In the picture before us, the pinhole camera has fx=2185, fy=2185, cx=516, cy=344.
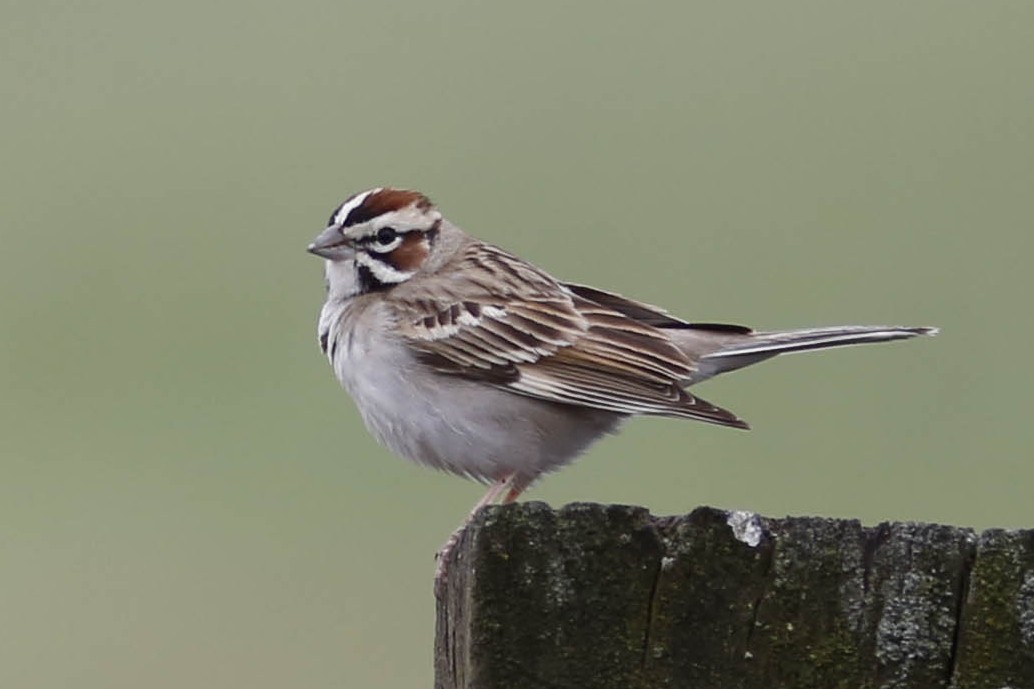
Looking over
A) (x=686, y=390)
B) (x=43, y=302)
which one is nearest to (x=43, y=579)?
(x=43, y=302)

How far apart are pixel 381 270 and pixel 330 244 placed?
219 mm

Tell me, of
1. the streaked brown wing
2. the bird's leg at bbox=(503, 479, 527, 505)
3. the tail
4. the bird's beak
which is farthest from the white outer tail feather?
the bird's beak

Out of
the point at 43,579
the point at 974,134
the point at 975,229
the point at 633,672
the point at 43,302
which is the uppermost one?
the point at 974,134

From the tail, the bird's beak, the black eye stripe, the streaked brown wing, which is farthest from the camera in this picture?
the black eye stripe

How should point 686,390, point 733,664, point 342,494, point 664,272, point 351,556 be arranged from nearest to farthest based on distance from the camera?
point 733,664 → point 686,390 → point 351,556 → point 342,494 → point 664,272

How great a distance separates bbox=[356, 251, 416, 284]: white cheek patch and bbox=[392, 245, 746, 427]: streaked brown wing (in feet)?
0.70

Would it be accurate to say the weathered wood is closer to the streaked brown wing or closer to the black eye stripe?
the streaked brown wing

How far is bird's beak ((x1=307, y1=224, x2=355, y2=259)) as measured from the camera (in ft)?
22.9

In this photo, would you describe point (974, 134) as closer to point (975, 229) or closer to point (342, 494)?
point (975, 229)

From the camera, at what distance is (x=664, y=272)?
A: 38.5 feet

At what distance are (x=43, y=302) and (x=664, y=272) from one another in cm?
354

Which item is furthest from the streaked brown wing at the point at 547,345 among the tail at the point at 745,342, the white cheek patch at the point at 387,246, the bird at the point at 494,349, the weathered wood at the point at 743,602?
the weathered wood at the point at 743,602

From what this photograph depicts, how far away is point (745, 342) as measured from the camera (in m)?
6.73

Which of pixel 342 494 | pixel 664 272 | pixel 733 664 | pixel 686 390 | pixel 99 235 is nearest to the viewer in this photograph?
pixel 733 664
